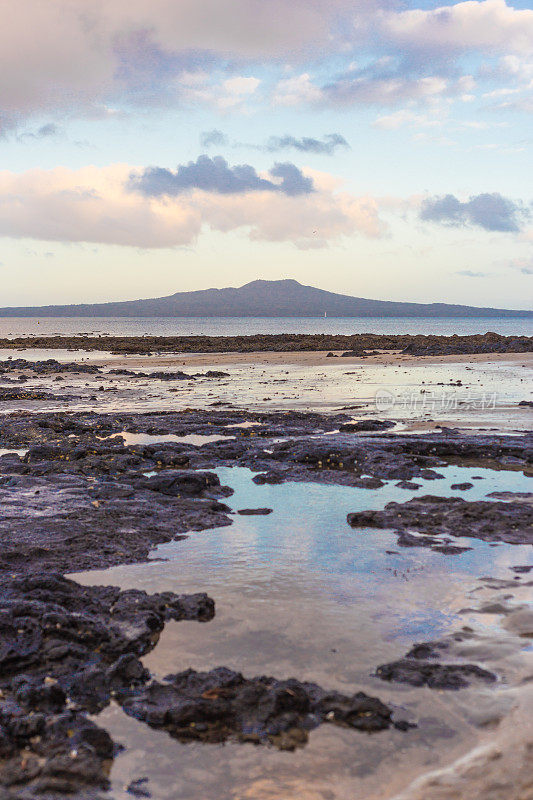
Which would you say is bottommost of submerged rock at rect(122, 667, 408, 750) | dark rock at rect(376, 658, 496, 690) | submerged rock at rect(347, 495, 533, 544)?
submerged rock at rect(122, 667, 408, 750)

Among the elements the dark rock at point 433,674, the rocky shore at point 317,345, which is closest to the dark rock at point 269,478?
the dark rock at point 433,674

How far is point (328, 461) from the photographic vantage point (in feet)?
40.1

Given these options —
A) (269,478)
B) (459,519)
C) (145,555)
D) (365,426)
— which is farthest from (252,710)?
(365,426)

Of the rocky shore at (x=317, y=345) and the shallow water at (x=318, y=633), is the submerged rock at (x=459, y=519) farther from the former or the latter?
the rocky shore at (x=317, y=345)

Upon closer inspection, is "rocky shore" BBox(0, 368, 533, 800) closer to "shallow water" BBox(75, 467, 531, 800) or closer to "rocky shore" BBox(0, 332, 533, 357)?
"shallow water" BBox(75, 467, 531, 800)

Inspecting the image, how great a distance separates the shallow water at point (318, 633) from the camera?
12.9ft

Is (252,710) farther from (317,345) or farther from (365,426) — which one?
(317,345)

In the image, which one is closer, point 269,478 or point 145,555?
point 145,555

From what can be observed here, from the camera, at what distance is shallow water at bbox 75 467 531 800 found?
3.92 metres

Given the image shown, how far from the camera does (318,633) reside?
5.62m

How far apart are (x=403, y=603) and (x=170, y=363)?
125 feet

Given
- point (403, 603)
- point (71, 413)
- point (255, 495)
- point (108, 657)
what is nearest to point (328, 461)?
point (255, 495)

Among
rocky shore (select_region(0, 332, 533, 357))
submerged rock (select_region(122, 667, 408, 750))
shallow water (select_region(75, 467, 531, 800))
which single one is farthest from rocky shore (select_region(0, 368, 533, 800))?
rocky shore (select_region(0, 332, 533, 357))

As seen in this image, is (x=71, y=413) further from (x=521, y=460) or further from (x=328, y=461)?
(x=521, y=460)
